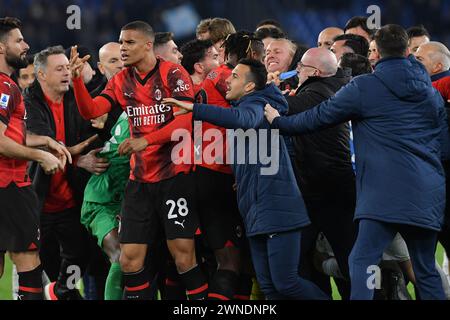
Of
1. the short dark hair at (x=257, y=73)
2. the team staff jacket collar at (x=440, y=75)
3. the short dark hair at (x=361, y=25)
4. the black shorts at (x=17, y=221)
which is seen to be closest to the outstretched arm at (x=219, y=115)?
the short dark hair at (x=257, y=73)

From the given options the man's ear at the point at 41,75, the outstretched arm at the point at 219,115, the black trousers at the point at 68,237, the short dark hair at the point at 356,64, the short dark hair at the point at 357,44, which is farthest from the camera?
the short dark hair at the point at 357,44

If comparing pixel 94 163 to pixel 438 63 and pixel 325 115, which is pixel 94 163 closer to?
pixel 325 115

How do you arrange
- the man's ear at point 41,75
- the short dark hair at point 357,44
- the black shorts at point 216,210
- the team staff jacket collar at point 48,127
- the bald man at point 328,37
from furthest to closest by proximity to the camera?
the bald man at point 328,37 < the short dark hair at point 357,44 < the man's ear at point 41,75 < the team staff jacket collar at point 48,127 < the black shorts at point 216,210

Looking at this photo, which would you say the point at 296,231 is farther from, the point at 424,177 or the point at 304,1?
the point at 304,1

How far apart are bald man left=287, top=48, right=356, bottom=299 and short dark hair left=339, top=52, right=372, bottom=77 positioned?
38 cm

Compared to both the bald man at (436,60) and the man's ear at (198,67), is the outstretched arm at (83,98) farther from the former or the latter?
the bald man at (436,60)

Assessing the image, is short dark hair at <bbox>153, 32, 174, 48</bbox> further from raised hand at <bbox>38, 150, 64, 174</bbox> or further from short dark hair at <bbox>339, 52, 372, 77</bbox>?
raised hand at <bbox>38, 150, 64, 174</bbox>

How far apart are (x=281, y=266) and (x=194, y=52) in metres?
1.82

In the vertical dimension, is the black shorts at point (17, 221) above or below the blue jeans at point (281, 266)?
above

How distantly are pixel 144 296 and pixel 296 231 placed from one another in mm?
1156

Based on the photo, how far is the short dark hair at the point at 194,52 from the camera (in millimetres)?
6902

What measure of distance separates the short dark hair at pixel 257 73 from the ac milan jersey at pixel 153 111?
494 mm

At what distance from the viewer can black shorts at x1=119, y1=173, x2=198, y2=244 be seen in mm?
6305

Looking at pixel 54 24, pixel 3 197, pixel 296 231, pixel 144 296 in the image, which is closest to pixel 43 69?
pixel 3 197
